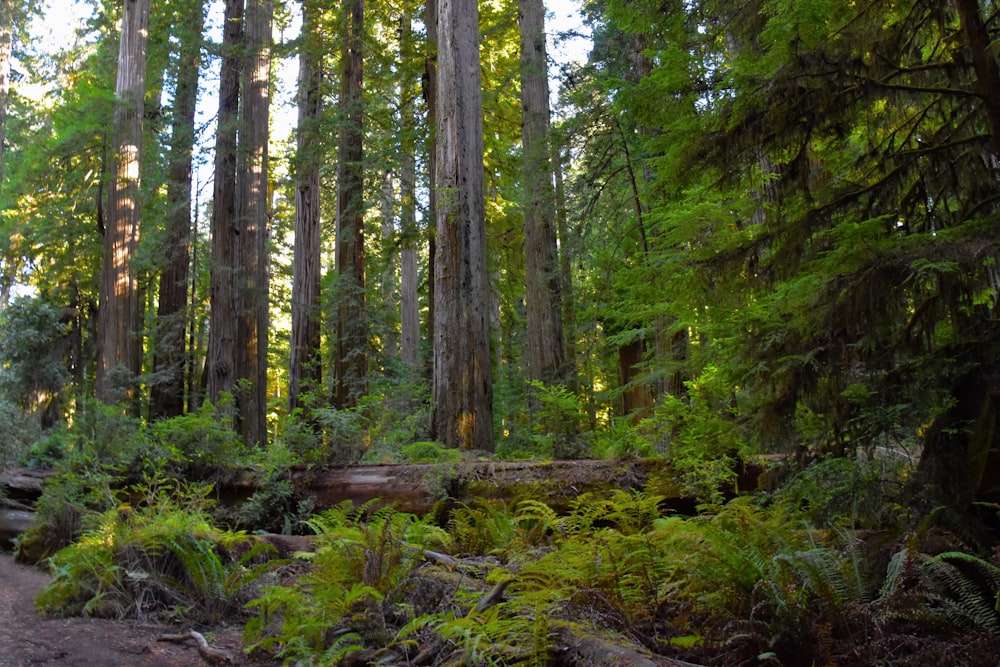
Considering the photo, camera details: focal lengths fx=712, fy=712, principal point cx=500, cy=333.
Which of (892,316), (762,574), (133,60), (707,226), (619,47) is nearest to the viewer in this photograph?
(762,574)

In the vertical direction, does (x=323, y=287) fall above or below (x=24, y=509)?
above

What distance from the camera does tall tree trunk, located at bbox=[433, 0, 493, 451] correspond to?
945 centimetres

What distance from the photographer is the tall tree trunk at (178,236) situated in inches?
695

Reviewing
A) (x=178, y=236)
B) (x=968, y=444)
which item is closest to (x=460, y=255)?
(x=968, y=444)

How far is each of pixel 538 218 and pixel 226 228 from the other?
6789 mm

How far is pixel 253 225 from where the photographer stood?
1590cm

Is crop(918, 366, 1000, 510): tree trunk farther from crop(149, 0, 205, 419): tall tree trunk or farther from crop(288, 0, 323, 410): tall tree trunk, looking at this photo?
crop(149, 0, 205, 419): tall tree trunk

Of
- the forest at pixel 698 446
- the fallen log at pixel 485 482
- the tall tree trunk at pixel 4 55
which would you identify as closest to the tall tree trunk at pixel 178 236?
the forest at pixel 698 446

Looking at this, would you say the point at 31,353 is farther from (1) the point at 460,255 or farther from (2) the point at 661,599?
(2) the point at 661,599

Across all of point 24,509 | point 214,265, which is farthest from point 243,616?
point 214,265

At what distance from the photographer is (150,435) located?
8.70 m

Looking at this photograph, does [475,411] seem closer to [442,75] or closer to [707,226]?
[707,226]

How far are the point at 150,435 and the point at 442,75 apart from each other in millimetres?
6232

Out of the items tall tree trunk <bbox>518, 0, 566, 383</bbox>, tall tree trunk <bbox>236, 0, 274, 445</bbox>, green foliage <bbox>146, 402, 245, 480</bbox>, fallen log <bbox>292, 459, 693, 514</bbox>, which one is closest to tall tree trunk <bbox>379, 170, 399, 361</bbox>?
tall tree trunk <bbox>236, 0, 274, 445</bbox>
